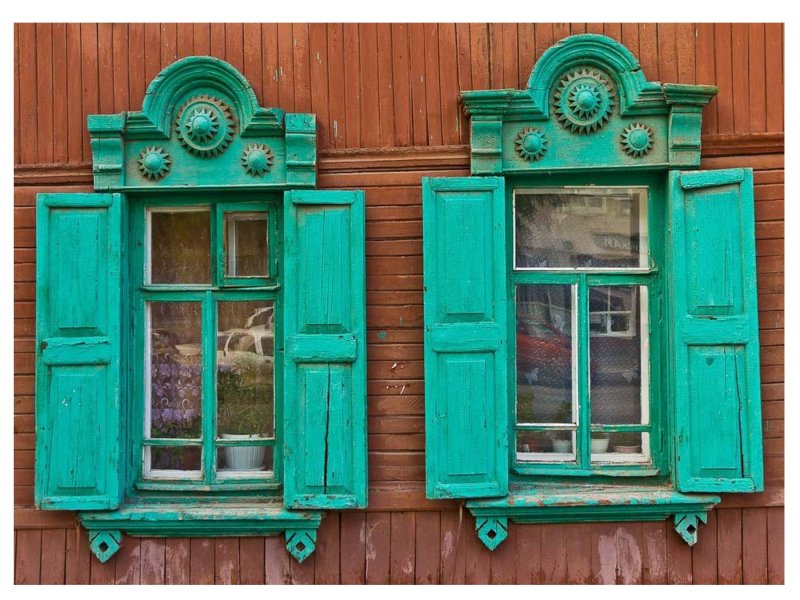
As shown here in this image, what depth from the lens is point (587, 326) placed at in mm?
3889

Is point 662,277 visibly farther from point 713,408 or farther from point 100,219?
point 100,219

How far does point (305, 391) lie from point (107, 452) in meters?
1.02

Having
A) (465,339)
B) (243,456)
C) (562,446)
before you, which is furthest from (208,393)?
(562,446)

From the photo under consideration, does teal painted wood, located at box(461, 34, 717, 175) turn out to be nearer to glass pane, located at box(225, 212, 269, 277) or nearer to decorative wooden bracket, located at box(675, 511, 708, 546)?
glass pane, located at box(225, 212, 269, 277)

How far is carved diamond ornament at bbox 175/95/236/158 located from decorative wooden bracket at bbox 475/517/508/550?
7.45ft

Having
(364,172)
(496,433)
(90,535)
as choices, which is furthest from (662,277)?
(90,535)

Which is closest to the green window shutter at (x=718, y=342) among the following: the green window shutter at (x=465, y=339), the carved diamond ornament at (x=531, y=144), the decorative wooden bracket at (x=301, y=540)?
the carved diamond ornament at (x=531, y=144)

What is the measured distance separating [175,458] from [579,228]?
2407mm

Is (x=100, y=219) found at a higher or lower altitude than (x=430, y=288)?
higher

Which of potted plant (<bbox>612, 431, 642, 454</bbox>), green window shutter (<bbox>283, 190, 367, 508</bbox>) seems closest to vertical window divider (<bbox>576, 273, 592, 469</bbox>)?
potted plant (<bbox>612, 431, 642, 454</bbox>)

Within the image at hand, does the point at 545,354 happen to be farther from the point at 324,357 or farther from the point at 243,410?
the point at 243,410

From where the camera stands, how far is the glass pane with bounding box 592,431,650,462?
12.8 ft

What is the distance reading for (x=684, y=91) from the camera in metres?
3.71

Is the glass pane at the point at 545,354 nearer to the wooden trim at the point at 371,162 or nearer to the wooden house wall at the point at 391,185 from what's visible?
the wooden house wall at the point at 391,185
